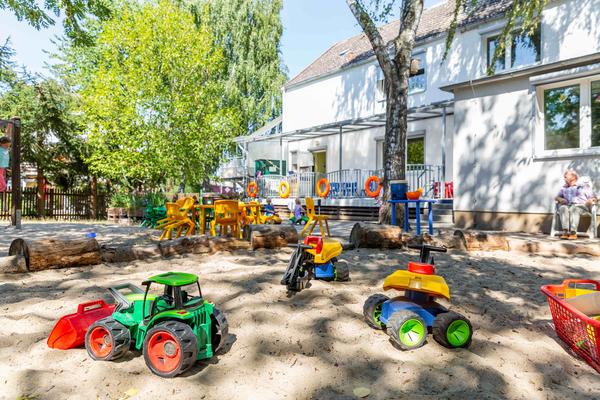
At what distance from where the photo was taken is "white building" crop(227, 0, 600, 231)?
29.5 feet

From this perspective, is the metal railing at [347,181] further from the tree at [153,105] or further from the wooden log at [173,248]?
the wooden log at [173,248]

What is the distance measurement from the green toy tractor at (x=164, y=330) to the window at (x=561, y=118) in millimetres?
9145

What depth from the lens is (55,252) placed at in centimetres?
482

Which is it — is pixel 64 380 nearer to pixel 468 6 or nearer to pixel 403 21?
pixel 403 21

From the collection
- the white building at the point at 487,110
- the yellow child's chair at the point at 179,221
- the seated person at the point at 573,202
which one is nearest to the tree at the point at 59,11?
the yellow child's chair at the point at 179,221

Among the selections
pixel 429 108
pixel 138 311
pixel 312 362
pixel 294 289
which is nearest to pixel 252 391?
pixel 312 362

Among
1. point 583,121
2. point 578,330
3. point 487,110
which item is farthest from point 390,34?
point 578,330

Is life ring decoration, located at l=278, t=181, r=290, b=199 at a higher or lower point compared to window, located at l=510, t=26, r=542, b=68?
lower

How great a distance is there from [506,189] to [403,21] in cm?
454

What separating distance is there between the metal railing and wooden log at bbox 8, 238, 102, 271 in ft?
36.8

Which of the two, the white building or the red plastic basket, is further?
the white building

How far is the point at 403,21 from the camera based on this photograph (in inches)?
332

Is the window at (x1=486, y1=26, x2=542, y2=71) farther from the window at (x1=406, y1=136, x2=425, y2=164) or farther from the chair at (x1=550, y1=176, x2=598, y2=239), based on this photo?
the chair at (x1=550, y1=176, x2=598, y2=239)

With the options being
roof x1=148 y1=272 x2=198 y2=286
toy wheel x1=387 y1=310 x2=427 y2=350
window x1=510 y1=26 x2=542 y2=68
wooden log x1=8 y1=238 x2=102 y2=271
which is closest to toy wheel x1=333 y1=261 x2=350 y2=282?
toy wheel x1=387 y1=310 x2=427 y2=350
